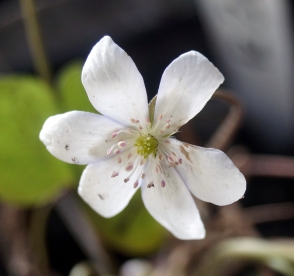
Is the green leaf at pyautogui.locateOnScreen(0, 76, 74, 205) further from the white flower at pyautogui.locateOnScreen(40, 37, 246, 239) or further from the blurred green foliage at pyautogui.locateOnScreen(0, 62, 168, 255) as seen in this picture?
the white flower at pyautogui.locateOnScreen(40, 37, 246, 239)

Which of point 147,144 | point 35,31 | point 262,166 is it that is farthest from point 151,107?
point 262,166

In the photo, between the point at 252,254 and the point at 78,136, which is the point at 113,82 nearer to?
the point at 78,136

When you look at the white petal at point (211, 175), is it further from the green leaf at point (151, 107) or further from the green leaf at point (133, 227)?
the green leaf at point (133, 227)

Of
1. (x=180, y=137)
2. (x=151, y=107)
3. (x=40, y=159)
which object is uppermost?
(x=151, y=107)

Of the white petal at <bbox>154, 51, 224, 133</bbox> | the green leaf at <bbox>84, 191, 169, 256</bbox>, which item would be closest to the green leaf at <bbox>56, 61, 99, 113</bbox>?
the green leaf at <bbox>84, 191, 169, 256</bbox>

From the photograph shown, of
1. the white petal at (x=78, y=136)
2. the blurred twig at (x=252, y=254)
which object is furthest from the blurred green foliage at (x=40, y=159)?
the white petal at (x=78, y=136)

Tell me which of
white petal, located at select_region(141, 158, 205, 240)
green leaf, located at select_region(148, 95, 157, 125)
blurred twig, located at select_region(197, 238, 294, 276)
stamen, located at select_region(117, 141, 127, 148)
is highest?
green leaf, located at select_region(148, 95, 157, 125)
